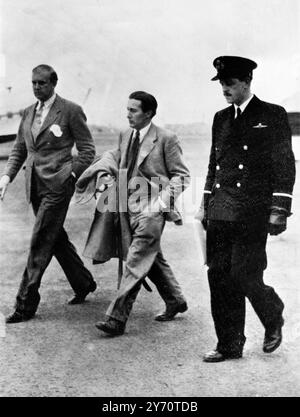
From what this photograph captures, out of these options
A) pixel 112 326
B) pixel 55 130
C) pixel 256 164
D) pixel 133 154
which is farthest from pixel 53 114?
pixel 256 164

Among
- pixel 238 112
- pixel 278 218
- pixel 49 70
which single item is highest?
pixel 49 70

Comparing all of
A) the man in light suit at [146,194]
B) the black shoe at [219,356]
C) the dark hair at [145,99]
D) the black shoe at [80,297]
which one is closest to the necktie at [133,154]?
the man in light suit at [146,194]

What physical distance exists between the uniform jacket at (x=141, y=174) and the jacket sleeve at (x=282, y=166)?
1.02m

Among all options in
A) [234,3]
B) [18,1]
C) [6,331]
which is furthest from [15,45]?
[6,331]

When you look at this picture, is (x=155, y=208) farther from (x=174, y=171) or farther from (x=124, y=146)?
(x=124, y=146)

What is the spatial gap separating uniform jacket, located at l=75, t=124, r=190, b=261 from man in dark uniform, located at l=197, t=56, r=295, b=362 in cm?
70

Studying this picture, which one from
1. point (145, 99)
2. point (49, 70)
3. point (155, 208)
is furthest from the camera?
point (49, 70)

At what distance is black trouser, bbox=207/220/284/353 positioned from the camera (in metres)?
4.75

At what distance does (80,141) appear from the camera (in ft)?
20.1

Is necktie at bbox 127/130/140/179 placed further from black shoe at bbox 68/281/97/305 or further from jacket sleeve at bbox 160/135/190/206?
black shoe at bbox 68/281/97/305

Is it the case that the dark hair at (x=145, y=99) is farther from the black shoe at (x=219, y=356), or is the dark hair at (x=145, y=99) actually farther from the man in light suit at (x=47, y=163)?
the black shoe at (x=219, y=356)

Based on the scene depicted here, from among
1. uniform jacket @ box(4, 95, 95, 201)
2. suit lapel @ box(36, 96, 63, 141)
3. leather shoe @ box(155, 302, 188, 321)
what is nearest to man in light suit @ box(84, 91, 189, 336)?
leather shoe @ box(155, 302, 188, 321)

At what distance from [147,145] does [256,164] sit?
1174 mm
